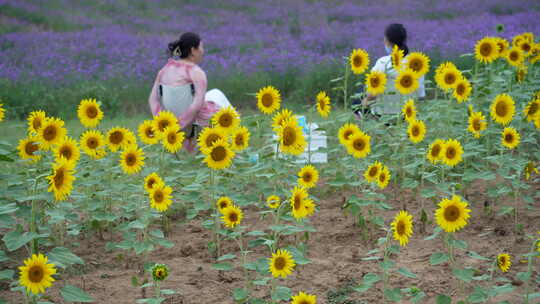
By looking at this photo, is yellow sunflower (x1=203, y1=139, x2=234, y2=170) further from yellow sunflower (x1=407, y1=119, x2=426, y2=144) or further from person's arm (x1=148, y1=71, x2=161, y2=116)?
person's arm (x1=148, y1=71, x2=161, y2=116)

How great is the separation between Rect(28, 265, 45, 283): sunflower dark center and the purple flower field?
7365mm

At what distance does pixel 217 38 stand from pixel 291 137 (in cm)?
896

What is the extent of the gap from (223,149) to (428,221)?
1.39 metres

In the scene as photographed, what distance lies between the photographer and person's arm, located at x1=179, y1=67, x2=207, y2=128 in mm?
6273

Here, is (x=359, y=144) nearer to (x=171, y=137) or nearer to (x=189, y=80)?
(x=171, y=137)

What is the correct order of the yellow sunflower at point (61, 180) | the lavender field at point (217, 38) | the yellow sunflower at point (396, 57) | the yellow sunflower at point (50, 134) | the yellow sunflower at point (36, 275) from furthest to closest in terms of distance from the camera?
1. the lavender field at point (217, 38)
2. the yellow sunflower at point (396, 57)
3. the yellow sunflower at point (50, 134)
4. the yellow sunflower at point (61, 180)
5. the yellow sunflower at point (36, 275)

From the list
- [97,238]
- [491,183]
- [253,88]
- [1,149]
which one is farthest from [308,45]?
[1,149]

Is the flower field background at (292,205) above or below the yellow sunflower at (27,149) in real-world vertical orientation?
below

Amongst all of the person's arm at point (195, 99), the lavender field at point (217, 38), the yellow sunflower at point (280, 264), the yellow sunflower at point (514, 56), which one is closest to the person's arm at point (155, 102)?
the person's arm at point (195, 99)

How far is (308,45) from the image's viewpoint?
11.4 metres

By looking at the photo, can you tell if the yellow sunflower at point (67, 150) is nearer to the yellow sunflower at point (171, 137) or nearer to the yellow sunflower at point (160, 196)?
the yellow sunflower at point (160, 196)

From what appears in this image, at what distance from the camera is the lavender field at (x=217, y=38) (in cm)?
947

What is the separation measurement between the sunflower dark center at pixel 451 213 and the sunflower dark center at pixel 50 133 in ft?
5.79

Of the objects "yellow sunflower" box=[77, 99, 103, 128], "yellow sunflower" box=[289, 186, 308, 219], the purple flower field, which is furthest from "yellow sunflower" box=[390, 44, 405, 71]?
the purple flower field
